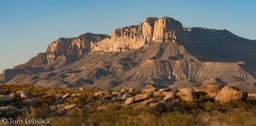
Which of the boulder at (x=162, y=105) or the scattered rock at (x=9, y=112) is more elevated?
the scattered rock at (x=9, y=112)

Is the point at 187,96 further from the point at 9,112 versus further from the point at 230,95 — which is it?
the point at 9,112

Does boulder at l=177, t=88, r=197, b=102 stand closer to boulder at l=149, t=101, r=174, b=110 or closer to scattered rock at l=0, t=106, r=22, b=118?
boulder at l=149, t=101, r=174, b=110

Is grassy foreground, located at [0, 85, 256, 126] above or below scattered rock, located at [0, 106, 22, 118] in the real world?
below

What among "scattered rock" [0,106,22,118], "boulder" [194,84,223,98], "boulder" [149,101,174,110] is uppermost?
"scattered rock" [0,106,22,118]

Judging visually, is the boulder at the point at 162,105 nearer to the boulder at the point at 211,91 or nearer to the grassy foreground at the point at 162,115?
the grassy foreground at the point at 162,115

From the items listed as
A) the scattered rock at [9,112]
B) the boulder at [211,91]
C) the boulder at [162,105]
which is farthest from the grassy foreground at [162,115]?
the boulder at [211,91]

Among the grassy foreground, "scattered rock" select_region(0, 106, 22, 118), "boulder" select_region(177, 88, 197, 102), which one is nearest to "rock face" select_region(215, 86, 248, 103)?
the grassy foreground

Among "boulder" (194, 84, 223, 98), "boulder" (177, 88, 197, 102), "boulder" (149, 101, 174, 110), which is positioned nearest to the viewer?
"boulder" (149, 101, 174, 110)

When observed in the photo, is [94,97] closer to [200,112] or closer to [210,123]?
[200,112]

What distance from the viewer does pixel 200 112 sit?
2039cm

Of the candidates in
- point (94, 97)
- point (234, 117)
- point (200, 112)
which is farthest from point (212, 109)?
point (94, 97)

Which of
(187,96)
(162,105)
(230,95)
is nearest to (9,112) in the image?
(162,105)

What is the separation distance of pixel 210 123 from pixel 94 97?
13188 mm

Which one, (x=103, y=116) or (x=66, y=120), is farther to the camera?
(x=103, y=116)
